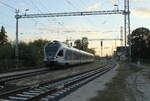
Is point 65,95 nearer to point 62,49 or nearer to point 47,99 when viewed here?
point 47,99

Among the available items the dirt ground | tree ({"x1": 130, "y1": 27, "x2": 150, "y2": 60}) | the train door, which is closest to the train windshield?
the train door

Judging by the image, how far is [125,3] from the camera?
58.0 metres

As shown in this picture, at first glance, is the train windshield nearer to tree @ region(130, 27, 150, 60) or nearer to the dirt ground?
the dirt ground

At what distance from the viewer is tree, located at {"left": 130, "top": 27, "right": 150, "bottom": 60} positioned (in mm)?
110938

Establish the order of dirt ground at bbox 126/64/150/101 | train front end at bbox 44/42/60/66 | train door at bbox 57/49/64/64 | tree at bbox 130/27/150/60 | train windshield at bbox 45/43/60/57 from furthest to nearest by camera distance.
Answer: tree at bbox 130/27/150/60, train door at bbox 57/49/64/64, train windshield at bbox 45/43/60/57, train front end at bbox 44/42/60/66, dirt ground at bbox 126/64/150/101

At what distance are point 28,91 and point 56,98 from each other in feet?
6.70

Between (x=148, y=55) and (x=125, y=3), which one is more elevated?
(x=125, y=3)

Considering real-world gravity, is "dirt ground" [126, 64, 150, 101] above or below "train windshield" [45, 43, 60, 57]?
below

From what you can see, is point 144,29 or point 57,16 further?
point 144,29

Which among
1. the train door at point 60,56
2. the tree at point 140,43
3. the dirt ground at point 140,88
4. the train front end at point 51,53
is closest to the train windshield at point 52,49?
the train front end at point 51,53

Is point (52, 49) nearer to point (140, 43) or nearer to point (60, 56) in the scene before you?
point (60, 56)

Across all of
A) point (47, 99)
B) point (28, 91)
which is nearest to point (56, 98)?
point (47, 99)

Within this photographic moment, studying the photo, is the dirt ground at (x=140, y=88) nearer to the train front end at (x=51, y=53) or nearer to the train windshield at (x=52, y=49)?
the train front end at (x=51, y=53)

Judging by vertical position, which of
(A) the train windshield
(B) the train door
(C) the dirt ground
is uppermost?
(A) the train windshield
